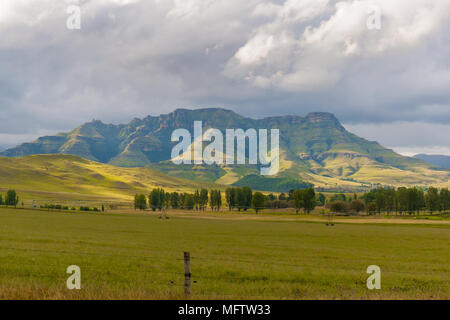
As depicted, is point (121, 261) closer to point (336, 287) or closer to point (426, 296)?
point (336, 287)

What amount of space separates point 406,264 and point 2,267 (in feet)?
110

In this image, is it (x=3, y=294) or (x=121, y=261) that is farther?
(x=121, y=261)

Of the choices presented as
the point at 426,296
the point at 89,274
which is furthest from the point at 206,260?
the point at 426,296

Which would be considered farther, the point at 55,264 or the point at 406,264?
the point at 406,264

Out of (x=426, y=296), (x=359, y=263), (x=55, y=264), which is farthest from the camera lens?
(x=359, y=263)

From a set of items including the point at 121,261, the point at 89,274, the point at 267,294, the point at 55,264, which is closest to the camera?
the point at 267,294

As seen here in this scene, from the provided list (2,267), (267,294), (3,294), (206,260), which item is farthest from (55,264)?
(267,294)

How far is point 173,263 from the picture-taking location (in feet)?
99.8

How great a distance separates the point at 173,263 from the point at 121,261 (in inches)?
163

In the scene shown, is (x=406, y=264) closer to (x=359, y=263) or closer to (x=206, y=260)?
(x=359, y=263)

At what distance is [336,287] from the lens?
22234mm
